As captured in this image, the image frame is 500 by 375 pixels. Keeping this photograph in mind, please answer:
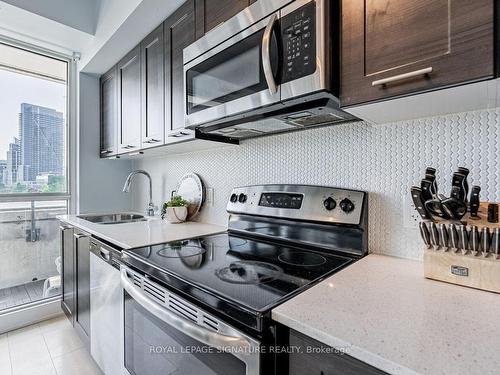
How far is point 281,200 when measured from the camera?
1348 millimetres

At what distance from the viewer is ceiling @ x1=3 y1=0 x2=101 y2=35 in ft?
6.23

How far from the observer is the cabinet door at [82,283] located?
5.61ft

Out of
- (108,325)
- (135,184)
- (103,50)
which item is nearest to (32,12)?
(103,50)

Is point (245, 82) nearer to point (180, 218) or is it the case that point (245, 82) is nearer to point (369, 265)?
point (369, 265)

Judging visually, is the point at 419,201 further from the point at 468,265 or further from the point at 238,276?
the point at 238,276

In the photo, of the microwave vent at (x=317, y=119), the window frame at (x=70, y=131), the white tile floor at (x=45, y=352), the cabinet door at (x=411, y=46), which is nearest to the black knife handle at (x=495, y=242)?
the cabinet door at (x=411, y=46)

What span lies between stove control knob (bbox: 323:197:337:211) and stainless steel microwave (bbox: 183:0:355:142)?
343 mm

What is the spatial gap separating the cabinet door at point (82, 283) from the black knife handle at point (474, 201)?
1.92 m

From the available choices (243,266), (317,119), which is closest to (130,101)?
(317,119)

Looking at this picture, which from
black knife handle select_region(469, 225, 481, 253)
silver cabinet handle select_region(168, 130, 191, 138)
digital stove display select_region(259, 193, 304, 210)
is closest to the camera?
black knife handle select_region(469, 225, 481, 253)

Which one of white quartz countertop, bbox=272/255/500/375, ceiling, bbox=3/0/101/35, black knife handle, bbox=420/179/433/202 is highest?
ceiling, bbox=3/0/101/35

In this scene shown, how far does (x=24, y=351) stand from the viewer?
191 centimetres

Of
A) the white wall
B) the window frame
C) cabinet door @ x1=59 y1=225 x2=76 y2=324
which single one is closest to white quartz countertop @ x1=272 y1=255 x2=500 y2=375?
cabinet door @ x1=59 y1=225 x2=76 y2=324

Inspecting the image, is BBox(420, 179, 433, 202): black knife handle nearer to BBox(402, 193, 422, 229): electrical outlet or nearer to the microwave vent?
BBox(402, 193, 422, 229): electrical outlet
